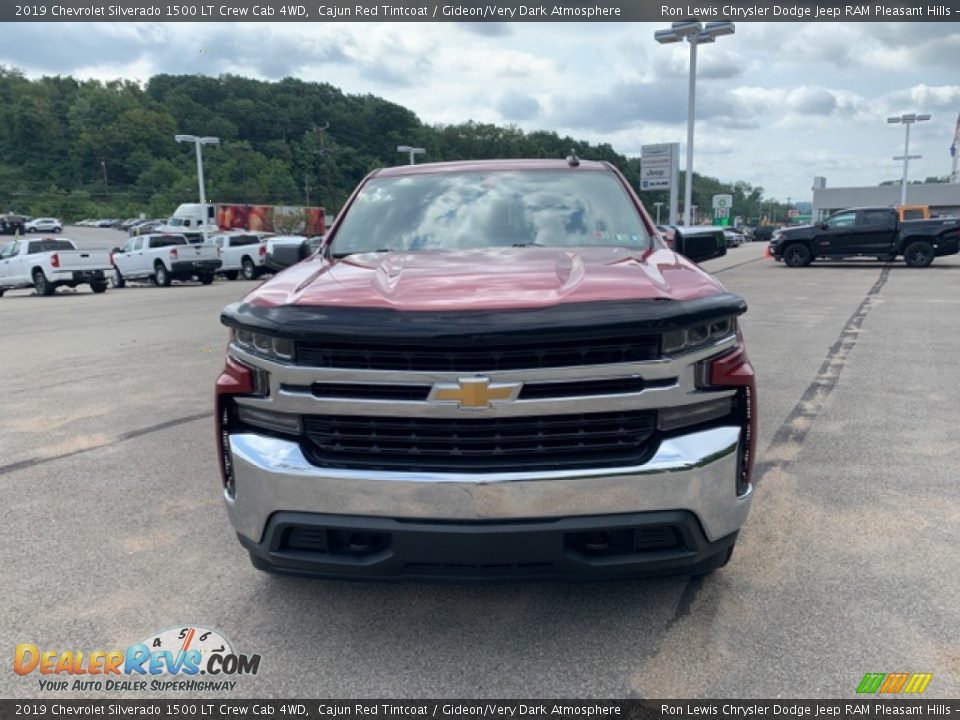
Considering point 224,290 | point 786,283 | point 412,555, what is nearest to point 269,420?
point 412,555

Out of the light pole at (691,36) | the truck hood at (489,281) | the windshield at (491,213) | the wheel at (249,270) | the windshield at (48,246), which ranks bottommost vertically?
the wheel at (249,270)

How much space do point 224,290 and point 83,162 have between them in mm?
97227

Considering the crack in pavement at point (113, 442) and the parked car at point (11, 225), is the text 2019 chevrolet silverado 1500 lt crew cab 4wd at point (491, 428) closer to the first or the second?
the crack in pavement at point (113, 442)

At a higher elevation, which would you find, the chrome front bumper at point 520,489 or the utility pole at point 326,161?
the utility pole at point 326,161

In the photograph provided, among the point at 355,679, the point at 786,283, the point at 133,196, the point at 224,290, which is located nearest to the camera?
the point at 355,679

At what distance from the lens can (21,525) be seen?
389cm

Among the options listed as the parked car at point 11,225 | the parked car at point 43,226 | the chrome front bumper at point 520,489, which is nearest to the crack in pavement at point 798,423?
the chrome front bumper at point 520,489

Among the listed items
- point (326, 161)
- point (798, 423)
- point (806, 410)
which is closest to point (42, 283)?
point (806, 410)

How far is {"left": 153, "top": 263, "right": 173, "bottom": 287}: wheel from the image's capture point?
24.2 m

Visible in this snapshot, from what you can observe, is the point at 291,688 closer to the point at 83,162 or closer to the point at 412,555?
the point at 412,555

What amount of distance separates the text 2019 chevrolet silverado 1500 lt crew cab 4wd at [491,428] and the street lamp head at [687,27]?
25.0m

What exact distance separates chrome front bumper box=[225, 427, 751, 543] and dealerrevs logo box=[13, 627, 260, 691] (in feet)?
2.02

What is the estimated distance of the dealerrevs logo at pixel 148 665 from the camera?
2.55 meters

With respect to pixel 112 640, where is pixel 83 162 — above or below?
above
